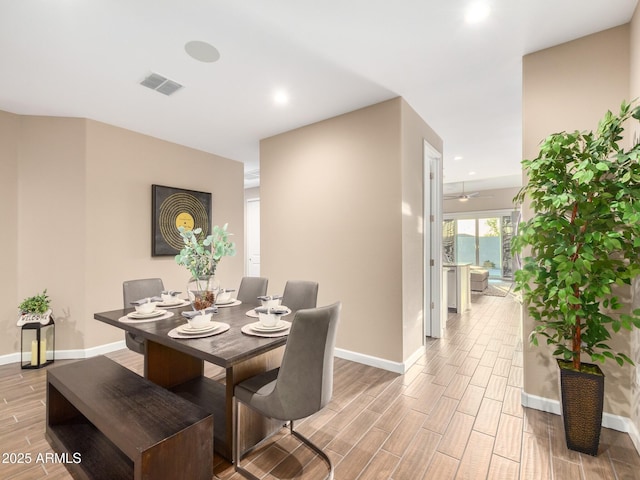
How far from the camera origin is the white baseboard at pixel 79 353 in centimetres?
333

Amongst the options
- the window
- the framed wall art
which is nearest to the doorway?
the framed wall art

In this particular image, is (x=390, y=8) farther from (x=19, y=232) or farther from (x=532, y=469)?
(x=19, y=232)

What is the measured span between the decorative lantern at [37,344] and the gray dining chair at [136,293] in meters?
1.11

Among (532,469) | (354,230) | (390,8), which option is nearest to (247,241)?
(354,230)

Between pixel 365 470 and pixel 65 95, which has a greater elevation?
pixel 65 95

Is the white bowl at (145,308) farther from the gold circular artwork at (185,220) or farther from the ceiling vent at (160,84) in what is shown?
the gold circular artwork at (185,220)

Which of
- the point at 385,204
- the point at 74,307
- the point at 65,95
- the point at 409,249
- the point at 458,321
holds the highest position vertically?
the point at 65,95

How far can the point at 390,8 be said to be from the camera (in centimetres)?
197

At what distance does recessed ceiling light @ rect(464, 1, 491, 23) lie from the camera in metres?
1.94

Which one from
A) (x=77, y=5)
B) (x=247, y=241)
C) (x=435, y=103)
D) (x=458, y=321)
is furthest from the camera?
(x=247, y=241)

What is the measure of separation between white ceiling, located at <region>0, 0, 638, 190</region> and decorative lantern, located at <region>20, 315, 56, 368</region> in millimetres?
2367

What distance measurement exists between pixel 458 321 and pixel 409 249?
255 centimetres

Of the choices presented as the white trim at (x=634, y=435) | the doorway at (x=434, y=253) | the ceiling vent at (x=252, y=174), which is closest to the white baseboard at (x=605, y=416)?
the white trim at (x=634, y=435)

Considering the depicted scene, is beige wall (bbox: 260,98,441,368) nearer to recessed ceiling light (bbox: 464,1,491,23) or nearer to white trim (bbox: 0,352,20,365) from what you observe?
recessed ceiling light (bbox: 464,1,491,23)
